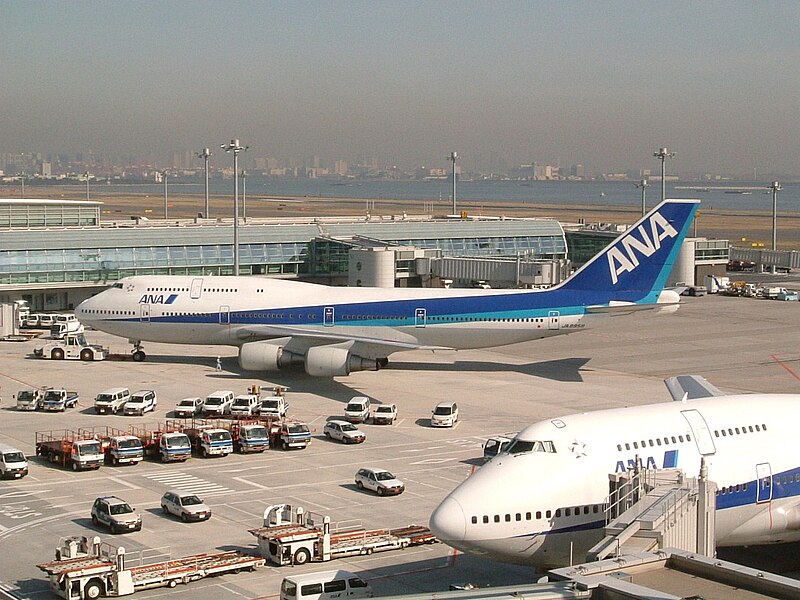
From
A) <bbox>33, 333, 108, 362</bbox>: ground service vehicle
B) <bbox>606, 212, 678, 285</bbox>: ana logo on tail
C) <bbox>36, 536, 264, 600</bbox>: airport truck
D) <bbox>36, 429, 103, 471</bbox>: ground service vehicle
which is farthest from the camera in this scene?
<bbox>33, 333, 108, 362</bbox>: ground service vehicle

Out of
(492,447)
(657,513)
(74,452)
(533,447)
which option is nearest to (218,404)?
(74,452)

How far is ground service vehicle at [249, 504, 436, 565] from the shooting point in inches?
1458

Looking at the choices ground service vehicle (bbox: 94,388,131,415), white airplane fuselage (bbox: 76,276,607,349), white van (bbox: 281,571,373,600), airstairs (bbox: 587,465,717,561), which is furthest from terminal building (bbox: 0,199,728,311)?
airstairs (bbox: 587,465,717,561)

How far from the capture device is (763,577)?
22.1 metres

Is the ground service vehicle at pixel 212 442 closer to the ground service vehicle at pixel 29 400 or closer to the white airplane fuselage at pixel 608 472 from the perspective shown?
the ground service vehicle at pixel 29 400

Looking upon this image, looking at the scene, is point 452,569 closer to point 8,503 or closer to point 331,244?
point 8,503

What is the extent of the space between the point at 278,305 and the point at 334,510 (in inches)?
1246

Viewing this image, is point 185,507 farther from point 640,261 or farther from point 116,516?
point 640,261

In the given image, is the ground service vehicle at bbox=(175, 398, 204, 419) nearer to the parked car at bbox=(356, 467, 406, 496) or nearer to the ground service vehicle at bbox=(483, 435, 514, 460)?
the parked car at bbox=(356, 467, 406, 496)

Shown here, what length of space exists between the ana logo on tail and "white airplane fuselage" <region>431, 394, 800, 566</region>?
35.8 metres

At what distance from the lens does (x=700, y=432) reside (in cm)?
3309

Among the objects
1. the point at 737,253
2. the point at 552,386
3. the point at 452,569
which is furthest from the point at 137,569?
the point at 737,253

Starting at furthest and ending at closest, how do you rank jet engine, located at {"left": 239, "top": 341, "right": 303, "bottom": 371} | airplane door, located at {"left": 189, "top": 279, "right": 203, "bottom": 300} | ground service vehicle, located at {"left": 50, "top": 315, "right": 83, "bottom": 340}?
ground service vehicle, located at {"left": 50, "top": 315, "right": 83, "bottom": 340}, airplane door, located at {"left": 189, "top": 279, "right": 203, "bottom": 300}, jet engine, located at {"left": 239, "top": 341, "right": 303, "bottom": 371}

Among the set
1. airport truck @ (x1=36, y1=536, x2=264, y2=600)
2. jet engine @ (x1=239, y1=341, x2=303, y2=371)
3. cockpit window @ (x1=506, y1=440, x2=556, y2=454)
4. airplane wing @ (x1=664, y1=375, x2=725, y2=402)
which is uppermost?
cockpit window @ (x1=506, y1=440, x2=556, y2=454)
